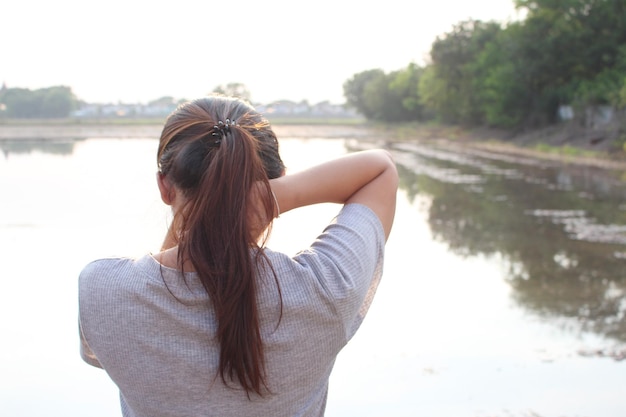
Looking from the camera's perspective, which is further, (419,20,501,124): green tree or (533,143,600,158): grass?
(419,20,501,124): green tree

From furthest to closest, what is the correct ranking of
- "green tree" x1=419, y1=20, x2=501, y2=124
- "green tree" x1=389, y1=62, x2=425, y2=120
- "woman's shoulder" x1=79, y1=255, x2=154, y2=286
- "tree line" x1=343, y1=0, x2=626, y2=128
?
1. "green tree" x1=389, y1=62, x2=425, y2=120
2. "green tree" x1=419, y1=20, x2=501, y2=124
3. "tree line" x1=343, y1=0, x2=626, y2=128
4. "woman's shoulder" x1=79, y1=255, x2=154, y2=286

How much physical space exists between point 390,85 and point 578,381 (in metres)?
60.0

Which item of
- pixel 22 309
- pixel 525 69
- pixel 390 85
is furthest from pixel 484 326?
pixel 390 85

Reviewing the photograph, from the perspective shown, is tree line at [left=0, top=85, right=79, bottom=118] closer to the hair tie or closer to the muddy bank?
the muddy bank

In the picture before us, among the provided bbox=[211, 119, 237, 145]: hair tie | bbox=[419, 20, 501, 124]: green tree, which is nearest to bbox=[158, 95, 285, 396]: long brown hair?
bbox=[211, 119, 237, 145]: hair tie

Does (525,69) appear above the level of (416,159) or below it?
above

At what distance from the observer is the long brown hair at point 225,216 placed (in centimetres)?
95

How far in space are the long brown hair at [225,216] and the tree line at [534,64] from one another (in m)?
22.9

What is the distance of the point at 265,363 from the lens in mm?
990

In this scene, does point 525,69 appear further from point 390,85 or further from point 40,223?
point 390,85

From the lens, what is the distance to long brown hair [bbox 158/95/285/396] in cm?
95

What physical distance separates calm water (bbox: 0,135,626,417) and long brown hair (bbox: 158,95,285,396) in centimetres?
20

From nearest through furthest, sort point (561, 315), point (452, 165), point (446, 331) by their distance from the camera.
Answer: point (446, 331), point (561, 315), point (452, 165)

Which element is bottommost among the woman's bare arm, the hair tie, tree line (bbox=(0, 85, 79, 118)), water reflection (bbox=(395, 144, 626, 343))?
water reflection (bbox=(395, 144, 626, 343))
